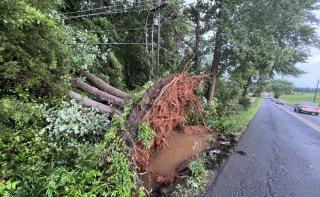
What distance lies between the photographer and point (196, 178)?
491 centimetres

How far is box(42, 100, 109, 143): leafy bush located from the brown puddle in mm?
1439

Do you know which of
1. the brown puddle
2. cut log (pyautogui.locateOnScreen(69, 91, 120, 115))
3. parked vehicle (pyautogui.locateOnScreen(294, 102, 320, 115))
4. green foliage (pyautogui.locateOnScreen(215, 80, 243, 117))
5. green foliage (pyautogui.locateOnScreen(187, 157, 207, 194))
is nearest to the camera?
green foliage (pyautogui.locateOnScreen(187, 157, 207, 194))

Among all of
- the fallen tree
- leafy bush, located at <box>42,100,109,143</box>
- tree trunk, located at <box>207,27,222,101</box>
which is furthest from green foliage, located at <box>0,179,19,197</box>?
tree trunk, located at <box>207,27,222,101</box>

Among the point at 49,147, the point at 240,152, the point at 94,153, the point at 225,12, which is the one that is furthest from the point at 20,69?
the point at 225,12

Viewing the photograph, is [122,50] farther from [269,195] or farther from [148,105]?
[269,195]

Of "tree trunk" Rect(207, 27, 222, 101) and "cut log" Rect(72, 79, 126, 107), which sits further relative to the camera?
"tree trunk" Rect(207, 27, 222, 101)

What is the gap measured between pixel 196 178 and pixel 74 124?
2.71m

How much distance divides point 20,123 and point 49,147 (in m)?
0.76

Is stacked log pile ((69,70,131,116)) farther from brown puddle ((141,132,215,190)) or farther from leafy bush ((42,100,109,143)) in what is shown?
brown puddle ((141,132,215,190))

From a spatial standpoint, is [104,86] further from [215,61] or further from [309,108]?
[309,108]

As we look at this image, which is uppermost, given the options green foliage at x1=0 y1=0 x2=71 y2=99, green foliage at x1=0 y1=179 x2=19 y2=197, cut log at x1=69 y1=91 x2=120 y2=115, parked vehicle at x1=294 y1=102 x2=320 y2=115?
green foliage at x1=0 y1=0 x2=71 y2=99

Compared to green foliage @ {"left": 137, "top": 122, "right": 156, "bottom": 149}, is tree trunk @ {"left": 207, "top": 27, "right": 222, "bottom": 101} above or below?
above

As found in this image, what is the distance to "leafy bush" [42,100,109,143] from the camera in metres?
5.11

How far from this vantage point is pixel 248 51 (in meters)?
10.8
